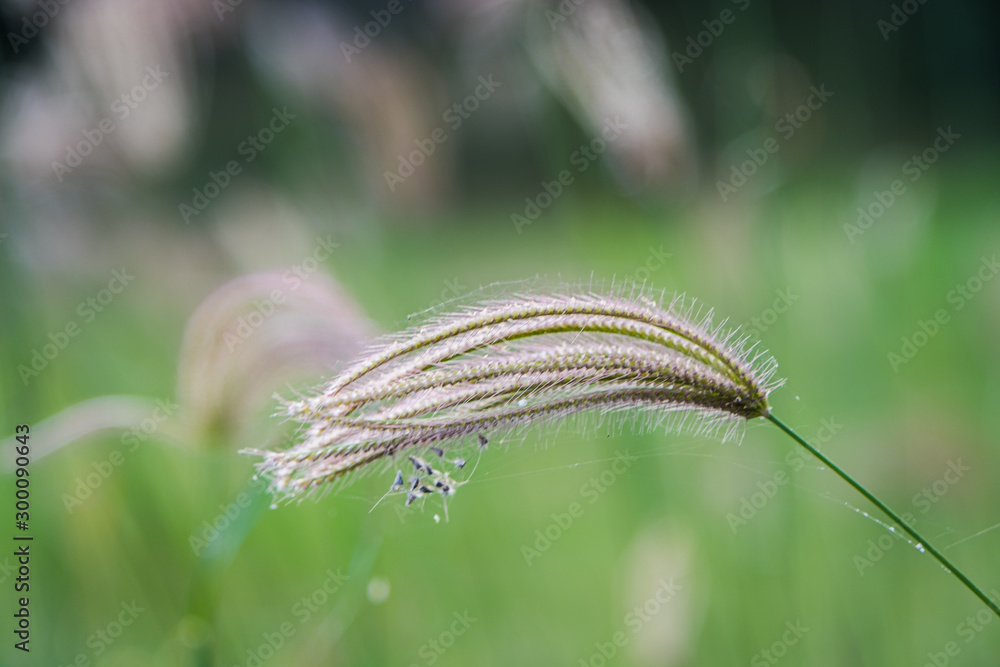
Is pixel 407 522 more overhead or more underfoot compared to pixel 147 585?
more overhead

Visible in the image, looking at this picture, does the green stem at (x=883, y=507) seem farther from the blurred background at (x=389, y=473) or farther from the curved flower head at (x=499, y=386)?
the blurred background at (x=389, y=473)

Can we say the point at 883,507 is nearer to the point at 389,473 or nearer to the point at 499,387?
the point at 499,387

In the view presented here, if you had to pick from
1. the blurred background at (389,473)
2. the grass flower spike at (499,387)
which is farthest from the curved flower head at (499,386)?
the blurred background at (389,473)

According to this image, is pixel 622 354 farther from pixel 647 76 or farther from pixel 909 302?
pixel 909 302

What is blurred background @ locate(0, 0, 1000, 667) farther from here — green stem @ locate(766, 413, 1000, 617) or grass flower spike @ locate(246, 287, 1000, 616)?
green stem @ locate(766, 413, 1000, 617)

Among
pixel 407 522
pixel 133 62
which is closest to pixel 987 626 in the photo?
pixel 407 522

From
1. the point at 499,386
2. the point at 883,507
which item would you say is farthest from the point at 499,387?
the point at 883,507

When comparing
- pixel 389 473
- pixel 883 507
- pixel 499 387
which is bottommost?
pixel 389 473
